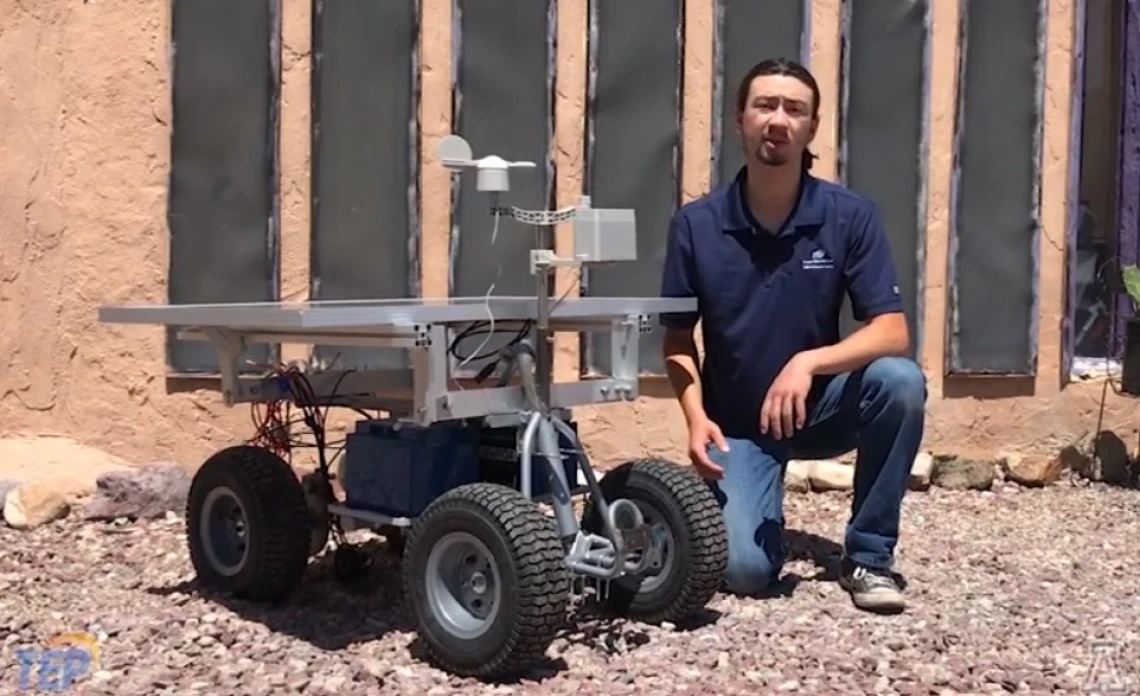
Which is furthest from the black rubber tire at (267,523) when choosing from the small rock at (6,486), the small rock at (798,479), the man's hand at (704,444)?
the small rock at (798,479)

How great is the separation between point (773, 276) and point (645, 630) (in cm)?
109

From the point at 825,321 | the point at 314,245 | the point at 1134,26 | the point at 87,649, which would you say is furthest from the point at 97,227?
the point at 1134,26

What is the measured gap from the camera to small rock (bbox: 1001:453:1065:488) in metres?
5.66

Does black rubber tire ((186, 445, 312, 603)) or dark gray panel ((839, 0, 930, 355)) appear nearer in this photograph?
black rubber tire ((186, 445, 312, 603))

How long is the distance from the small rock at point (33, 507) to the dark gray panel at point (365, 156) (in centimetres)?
108

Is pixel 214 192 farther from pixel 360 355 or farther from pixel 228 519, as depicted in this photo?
pixel 228 519

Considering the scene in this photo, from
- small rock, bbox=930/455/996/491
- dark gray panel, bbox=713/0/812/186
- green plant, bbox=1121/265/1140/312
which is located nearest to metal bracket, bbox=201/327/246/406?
dark gray panel, bbox=713/0/812/186

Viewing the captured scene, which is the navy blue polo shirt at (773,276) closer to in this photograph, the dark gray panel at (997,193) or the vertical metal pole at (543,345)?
the vertical metal pole at (543,345)

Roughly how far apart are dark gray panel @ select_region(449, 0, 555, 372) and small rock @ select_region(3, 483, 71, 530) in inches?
62.8

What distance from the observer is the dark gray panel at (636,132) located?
17.9ft

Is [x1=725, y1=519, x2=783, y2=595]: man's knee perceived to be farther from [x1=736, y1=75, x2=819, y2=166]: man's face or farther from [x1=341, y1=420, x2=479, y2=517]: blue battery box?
[x1=736, y1=75, x2=819, y2=166]: man's face

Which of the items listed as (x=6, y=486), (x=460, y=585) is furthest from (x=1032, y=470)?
(x=6, y=486)

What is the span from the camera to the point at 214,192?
5242mm

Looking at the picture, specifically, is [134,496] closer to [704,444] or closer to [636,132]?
[704,444]
